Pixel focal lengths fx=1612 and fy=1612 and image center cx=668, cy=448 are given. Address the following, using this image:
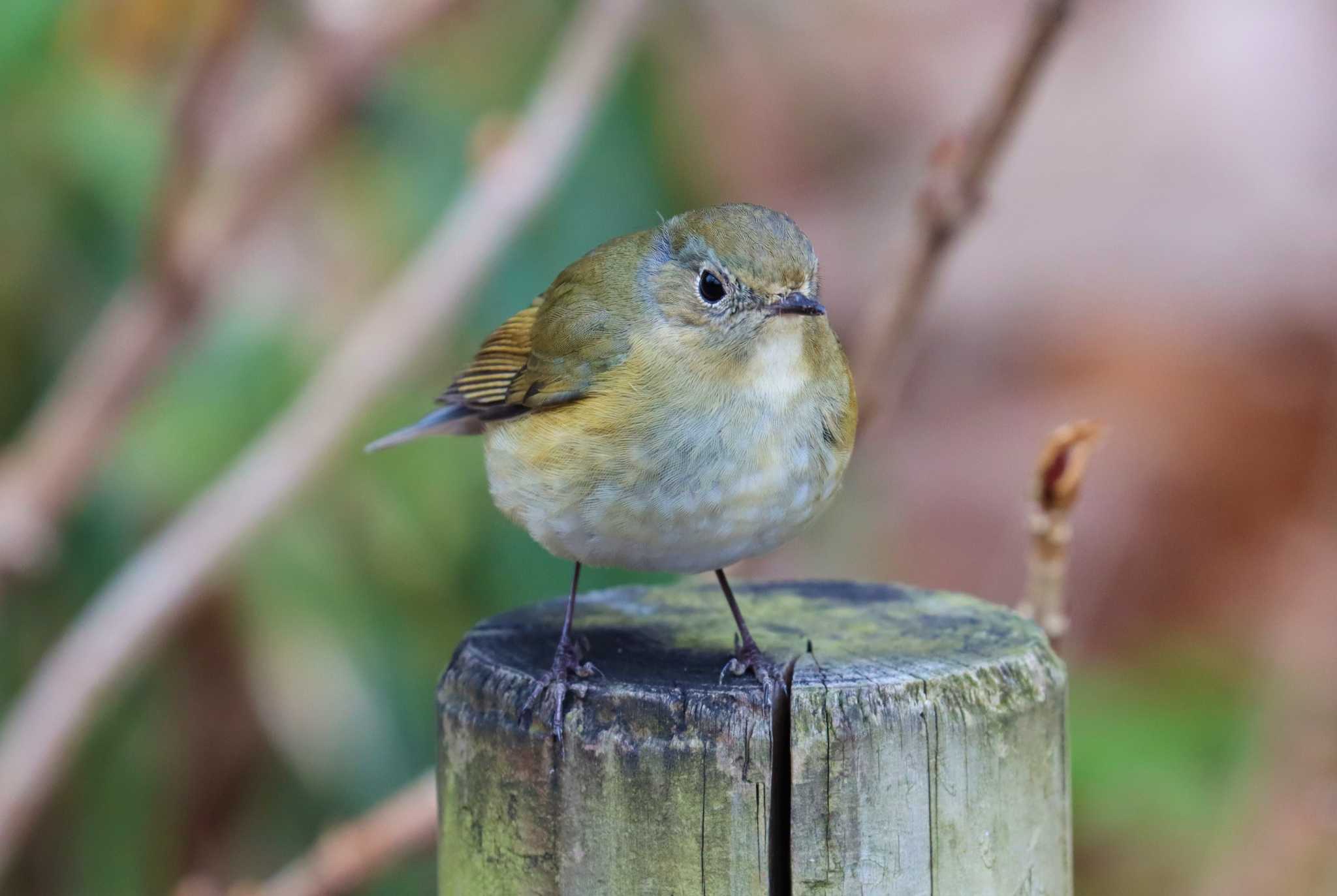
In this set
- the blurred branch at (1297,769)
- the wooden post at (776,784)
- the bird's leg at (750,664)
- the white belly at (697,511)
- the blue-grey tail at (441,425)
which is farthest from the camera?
the blurred branch at (1297,769)

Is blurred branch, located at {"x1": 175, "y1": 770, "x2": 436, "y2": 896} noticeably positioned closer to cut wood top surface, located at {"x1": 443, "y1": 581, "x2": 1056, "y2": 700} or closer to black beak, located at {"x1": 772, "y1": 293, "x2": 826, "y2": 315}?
cut wood top surface, located at {"x1": 443, "y1": 581, "x2": 1056, "y2": 700}

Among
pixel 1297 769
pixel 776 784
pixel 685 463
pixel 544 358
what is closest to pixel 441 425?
pixel 544 358

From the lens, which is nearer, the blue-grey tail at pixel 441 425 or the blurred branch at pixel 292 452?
the blue-grey tail at pixel 441 425

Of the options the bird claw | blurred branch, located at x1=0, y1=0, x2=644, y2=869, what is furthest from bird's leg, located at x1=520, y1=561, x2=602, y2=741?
blurred branch, located at x1=0, y1=0, x2=644, y2=869

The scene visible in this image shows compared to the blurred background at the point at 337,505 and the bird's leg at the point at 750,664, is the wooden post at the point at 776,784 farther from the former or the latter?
the blurred background at the point at 337,505

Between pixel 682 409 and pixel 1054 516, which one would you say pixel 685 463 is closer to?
pixel 682 409

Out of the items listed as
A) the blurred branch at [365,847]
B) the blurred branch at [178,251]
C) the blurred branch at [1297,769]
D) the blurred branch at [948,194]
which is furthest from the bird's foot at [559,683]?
the blurred branch at [1297,769]

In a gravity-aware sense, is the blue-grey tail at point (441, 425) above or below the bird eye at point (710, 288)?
below
